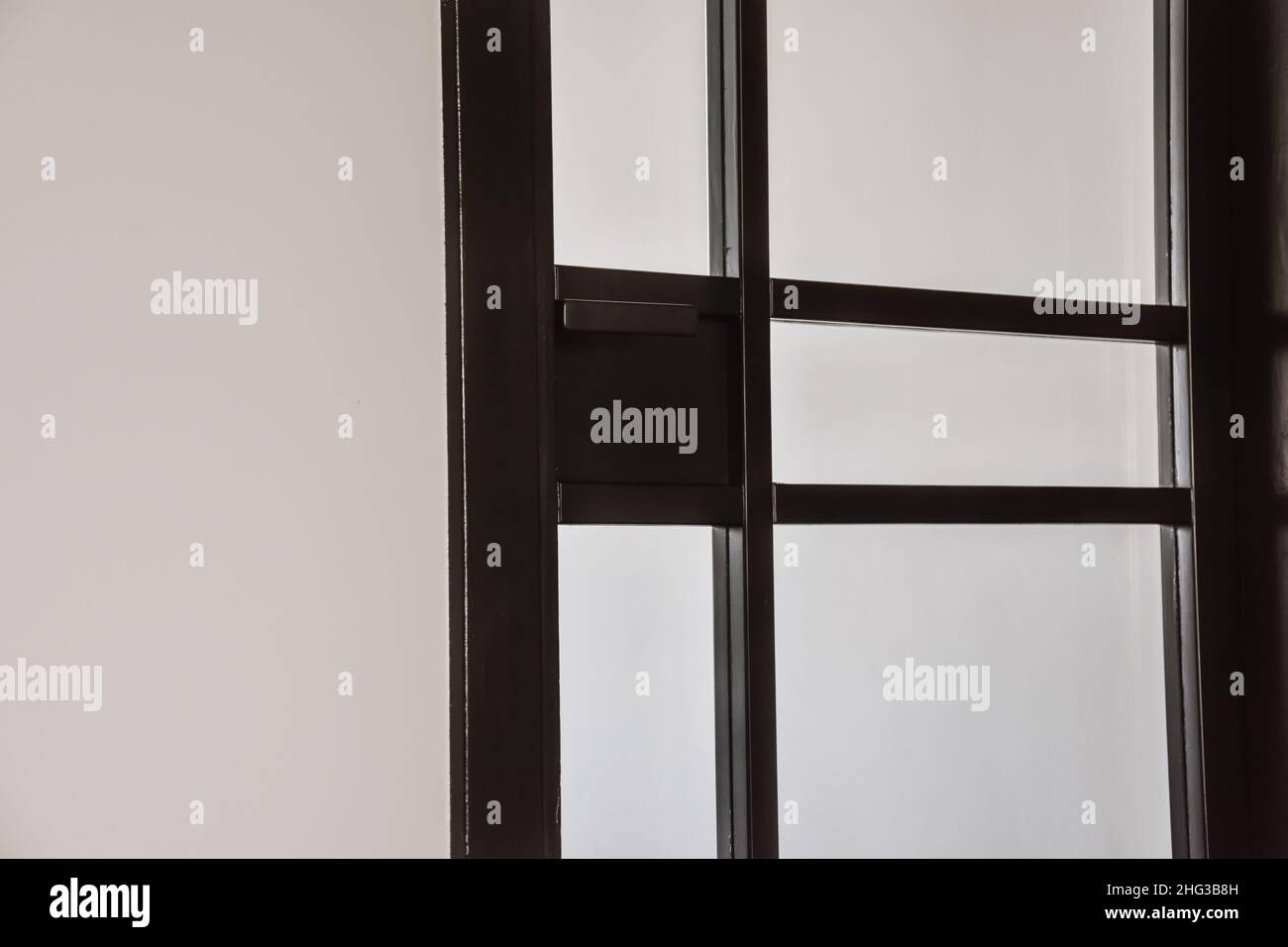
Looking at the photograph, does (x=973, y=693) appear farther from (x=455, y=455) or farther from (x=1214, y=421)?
(x=455, y=455)

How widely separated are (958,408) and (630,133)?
1.69ft

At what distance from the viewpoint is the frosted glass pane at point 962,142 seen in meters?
1.35

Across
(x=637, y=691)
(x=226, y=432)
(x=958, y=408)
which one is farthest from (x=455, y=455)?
(x=958, y=408)

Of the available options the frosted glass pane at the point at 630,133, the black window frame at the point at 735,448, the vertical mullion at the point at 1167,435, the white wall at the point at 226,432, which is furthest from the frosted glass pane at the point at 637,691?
the vertical mullion at the point at 1167,435

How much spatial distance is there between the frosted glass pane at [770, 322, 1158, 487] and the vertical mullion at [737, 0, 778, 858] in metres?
0.04

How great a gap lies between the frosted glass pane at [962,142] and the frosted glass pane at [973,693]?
13.2 inches

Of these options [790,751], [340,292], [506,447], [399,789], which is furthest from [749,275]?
[399,789]

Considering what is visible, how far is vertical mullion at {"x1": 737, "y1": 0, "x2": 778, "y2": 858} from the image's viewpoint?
1263 mm

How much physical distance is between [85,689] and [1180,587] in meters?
1.28

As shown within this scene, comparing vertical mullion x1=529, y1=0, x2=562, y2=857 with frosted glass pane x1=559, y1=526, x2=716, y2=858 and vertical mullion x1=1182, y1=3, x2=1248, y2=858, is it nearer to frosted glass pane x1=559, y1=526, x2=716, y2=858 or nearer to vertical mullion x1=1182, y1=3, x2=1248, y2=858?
frosted glass pane x1=559, y1=526, x2=716, y2=858

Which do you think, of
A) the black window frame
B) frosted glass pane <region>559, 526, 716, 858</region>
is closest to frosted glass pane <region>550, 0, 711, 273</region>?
the black window frame

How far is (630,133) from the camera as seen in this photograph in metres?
1.29
